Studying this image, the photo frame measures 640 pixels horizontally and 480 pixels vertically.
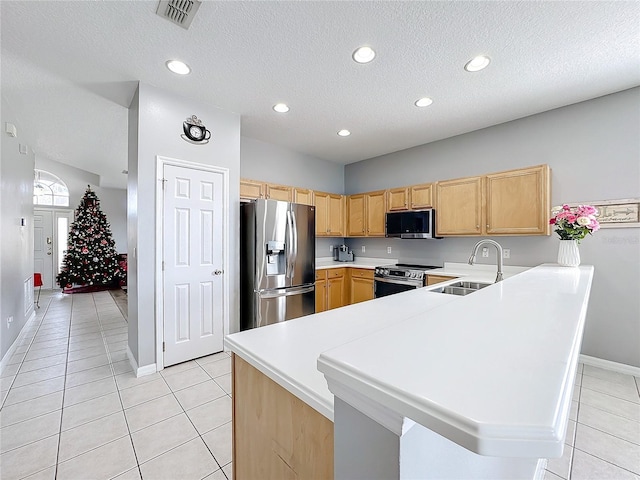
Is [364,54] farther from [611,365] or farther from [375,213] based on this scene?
[611,365]

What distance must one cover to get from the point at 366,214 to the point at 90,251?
6787 mm

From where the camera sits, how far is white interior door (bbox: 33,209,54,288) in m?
6.86

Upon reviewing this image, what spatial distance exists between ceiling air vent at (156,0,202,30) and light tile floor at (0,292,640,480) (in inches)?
106

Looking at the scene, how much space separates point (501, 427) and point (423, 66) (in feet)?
8.73

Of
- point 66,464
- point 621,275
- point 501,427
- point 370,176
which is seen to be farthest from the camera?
point 370,176

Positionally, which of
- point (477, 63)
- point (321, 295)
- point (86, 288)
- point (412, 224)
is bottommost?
point (86, 288)

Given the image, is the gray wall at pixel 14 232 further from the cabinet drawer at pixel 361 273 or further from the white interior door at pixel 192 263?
the cabinet drawer at pixel 361 273

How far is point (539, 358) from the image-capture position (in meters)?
0.51

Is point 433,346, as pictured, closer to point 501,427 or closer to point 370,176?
point 501,427

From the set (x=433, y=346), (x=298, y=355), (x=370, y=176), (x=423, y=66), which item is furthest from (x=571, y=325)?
(x=370, y=176)

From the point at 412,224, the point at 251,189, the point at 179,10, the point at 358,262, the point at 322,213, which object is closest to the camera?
the point at 179,10

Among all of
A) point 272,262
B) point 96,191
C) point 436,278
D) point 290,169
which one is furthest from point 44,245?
point 436,278

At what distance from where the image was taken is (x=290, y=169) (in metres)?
4.51

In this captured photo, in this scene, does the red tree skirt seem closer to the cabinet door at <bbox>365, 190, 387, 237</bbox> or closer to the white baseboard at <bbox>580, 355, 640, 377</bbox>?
the cabinet door at <bbox>365, 190, 387, 237</bbox>
